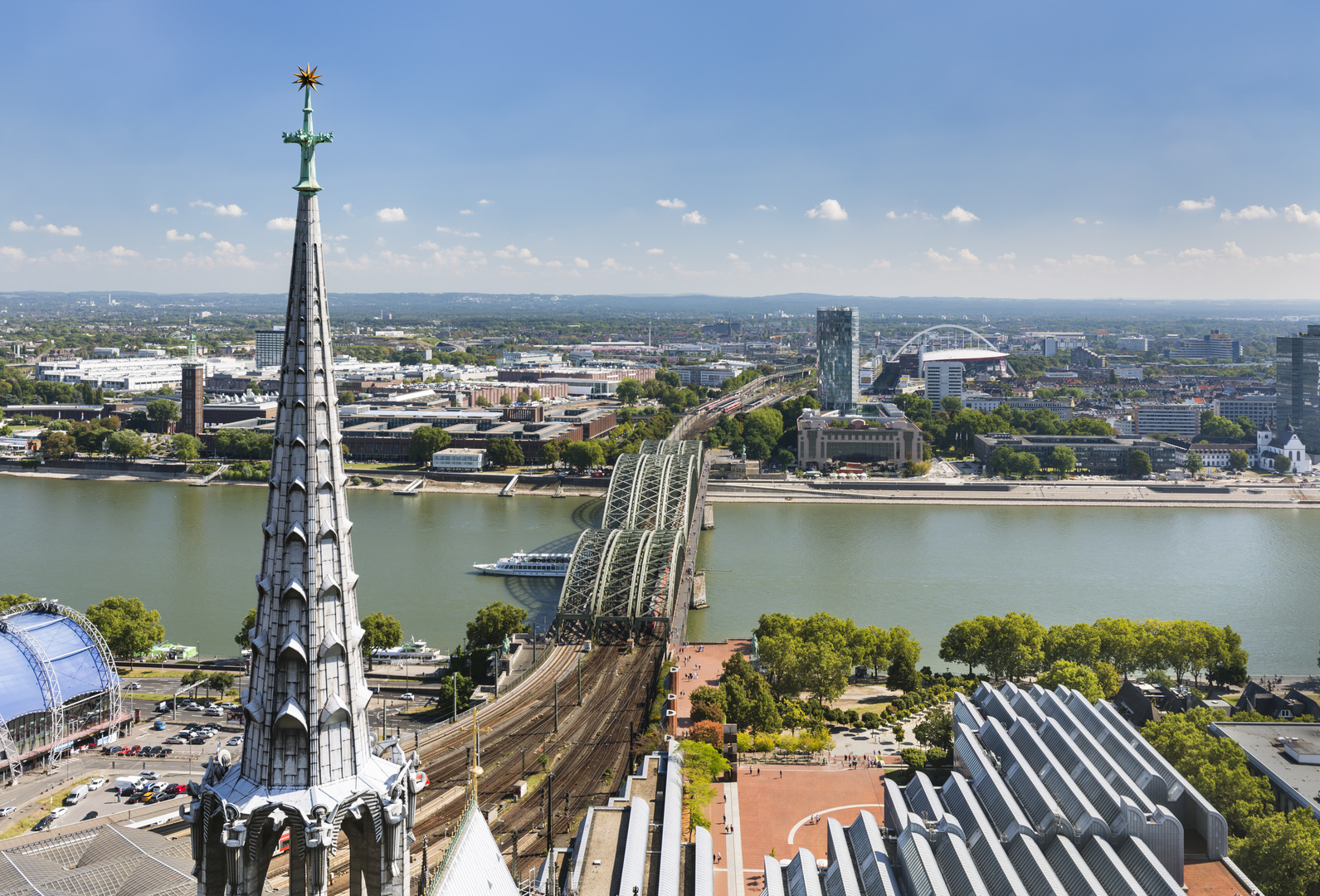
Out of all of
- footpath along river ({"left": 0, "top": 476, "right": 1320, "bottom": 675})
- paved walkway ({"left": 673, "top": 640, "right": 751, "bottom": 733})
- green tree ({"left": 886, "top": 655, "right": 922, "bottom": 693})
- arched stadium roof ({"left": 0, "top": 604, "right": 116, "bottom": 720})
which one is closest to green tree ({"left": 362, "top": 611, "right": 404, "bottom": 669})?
footpath along river ({"left": 0, "top": 476, "right": 1320, "bottom": 675})

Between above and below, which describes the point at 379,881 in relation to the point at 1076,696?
above

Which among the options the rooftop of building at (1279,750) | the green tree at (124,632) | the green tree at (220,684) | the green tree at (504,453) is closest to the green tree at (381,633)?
the green tree at (220,684)

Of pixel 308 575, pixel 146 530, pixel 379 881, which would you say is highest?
pixel 308 575

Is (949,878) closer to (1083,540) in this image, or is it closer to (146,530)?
(1083,540)

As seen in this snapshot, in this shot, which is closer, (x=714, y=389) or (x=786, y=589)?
(x=786, y=589)

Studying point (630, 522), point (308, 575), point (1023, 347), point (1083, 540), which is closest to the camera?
point (308, 575)

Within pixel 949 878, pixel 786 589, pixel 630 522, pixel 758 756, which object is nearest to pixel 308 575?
pixel 949 878

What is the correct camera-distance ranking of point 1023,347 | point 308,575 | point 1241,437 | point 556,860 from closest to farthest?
point 308,575 < point 556,860 < point 1241,437 < point 1023,347
